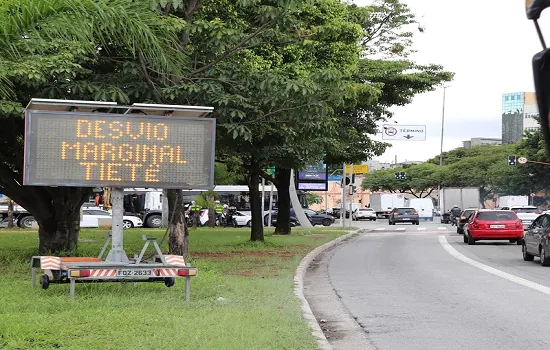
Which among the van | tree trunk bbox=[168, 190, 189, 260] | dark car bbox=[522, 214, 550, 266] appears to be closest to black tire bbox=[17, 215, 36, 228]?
tree trunk bbox=[168, 190, 189, 260]

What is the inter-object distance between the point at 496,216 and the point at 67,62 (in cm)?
2297

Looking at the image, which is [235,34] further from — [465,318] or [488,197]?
[488,197]

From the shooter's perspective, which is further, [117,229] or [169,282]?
[169,282]

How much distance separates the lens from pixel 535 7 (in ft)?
10.0

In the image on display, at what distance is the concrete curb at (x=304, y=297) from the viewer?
30.4ft

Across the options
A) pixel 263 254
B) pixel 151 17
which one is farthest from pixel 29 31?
pixel 263 254

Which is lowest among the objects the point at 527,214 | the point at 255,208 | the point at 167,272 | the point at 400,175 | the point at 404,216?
the point at 404,216

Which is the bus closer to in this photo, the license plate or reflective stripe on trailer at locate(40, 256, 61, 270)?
reflective stripe on trailer at locate(40, 256, 61, 270)

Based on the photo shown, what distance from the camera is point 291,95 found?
1619 centimetres

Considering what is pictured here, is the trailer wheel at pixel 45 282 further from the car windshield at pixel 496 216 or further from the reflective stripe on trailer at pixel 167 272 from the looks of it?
the car windshield at pixel 496 216

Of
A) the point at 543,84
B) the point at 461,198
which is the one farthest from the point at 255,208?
the point at 461,198

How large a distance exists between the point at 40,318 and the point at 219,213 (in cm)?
4421

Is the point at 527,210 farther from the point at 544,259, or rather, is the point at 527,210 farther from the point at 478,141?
the point at 478,141

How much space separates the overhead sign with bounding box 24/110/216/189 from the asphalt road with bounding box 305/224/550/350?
301 centimetres
